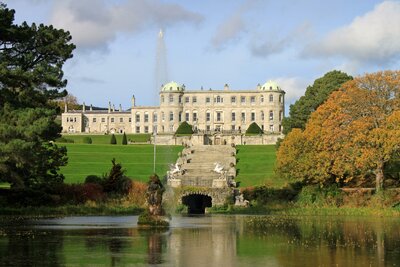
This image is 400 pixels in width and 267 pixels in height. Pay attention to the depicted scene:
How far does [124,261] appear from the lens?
1695 centimetres

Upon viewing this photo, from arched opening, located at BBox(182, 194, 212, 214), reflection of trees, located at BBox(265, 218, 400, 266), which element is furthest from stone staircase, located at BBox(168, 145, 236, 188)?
reflection of trees, located at BBox(265, 218, 400, 266)

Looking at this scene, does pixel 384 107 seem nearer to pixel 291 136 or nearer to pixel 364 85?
pixel 364 85

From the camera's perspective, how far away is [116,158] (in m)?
71.8

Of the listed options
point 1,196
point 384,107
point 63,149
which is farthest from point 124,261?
point 384,107

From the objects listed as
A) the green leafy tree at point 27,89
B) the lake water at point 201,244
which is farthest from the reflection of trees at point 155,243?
the green leafy tree at point 27,89

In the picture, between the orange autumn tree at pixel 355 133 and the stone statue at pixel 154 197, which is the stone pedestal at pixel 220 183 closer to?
the orange autumn tree at pixel 355 133

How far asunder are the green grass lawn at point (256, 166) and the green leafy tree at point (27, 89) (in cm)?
2305

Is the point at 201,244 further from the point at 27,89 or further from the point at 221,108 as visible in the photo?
the point at 221,108

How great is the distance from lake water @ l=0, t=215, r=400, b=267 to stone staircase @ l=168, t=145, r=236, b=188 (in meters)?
21.2

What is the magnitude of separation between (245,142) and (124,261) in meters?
86.5

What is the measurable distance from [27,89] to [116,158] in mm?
37791

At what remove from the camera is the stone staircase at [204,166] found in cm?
5222

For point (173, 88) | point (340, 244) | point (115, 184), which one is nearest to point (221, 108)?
point (173, 88)

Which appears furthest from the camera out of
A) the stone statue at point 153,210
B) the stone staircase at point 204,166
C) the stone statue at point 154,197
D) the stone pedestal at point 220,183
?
the stone staircase at point 204,166
